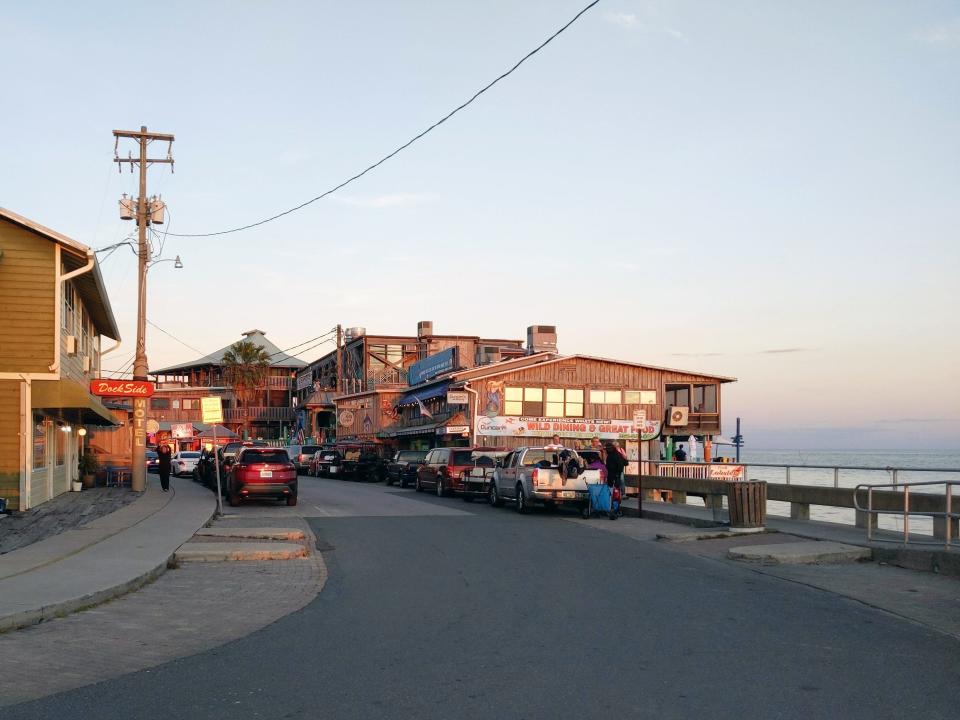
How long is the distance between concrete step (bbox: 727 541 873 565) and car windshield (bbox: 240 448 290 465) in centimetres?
1518

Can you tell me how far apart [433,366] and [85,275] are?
29.0 m

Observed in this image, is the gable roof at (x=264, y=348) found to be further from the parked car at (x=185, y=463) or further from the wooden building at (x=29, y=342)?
the wooden building at (x=29, y=342)

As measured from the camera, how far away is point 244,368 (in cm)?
8312

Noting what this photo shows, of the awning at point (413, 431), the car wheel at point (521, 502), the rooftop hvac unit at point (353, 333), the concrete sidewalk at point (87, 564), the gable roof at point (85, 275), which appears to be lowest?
the car wheel at point (521, 502)

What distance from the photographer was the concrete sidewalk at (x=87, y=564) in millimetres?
10337

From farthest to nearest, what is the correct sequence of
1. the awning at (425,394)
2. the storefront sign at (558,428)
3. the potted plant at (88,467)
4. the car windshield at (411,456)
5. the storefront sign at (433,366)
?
the storefront sign at (433,366) < the awning at (425,394) < the storefront sign at (558,428) < the car windshield at (411,456) < the potted plant at (88,467)

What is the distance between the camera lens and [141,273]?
1266 inches

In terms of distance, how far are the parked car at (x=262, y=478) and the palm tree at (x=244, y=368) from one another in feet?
188

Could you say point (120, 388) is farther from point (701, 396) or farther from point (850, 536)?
point (701, 396)

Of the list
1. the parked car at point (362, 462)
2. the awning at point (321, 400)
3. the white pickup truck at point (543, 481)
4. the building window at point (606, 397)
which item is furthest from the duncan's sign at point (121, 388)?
the awning at point (321, 400)

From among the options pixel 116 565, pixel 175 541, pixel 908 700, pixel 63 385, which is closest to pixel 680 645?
pixel 908 700

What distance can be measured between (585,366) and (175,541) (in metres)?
32.0

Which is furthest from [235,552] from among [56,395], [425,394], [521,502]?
[425,394]

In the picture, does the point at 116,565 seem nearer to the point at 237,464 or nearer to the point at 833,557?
the point at 833,557
